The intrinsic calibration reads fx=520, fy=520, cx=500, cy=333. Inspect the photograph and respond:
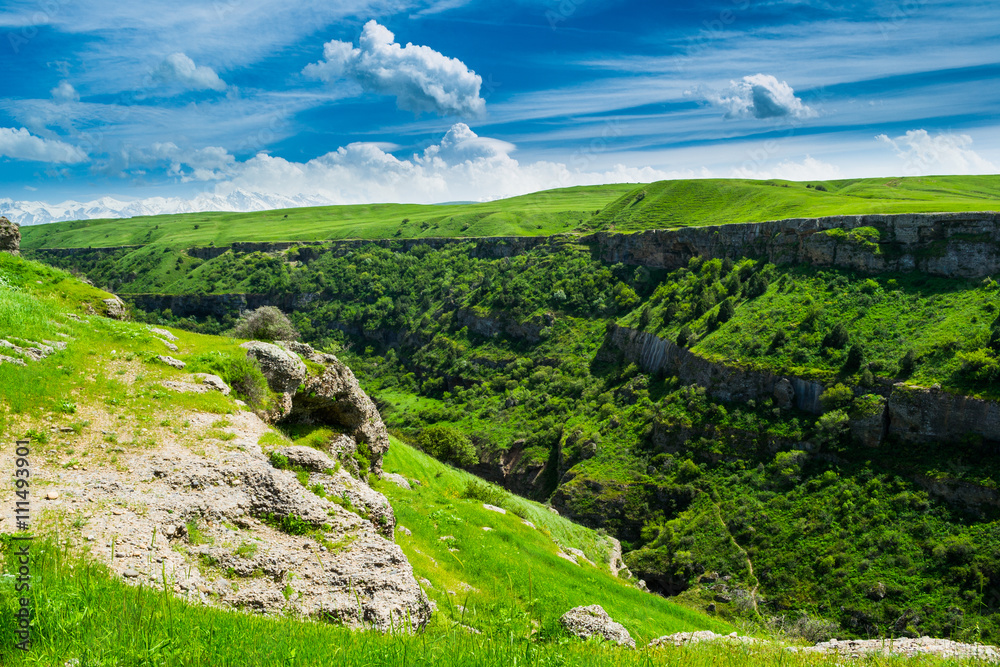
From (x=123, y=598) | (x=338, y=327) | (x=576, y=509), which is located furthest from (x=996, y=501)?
(x=338, y=327)

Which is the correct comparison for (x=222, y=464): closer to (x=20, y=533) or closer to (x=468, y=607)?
(x=20, y=533)

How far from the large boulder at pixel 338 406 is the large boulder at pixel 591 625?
10.5 m

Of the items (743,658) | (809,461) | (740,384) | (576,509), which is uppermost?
(743,658)

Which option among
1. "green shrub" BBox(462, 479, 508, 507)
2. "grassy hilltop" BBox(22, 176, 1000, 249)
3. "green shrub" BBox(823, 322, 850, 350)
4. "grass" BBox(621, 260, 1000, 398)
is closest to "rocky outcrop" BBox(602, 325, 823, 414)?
"grass" BBox(621, 260, 1000, 398)

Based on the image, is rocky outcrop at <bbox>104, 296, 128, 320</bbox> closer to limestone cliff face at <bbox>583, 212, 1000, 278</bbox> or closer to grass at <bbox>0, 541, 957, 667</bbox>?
grass at <bbox>0, 541, 957, 667</bbox>

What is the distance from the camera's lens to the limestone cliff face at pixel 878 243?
5559 centimetres

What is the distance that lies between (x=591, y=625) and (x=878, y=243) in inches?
2722

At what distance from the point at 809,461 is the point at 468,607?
4985 centimetres

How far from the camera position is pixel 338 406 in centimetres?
2195

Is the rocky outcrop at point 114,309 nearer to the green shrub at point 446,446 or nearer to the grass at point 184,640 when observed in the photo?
the grass at point 184,640

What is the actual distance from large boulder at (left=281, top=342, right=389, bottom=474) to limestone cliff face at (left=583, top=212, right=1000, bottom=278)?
64.6 meters

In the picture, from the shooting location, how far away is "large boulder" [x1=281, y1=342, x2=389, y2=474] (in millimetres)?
20688

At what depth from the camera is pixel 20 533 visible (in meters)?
7.81

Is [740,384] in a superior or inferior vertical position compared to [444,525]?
inferior
